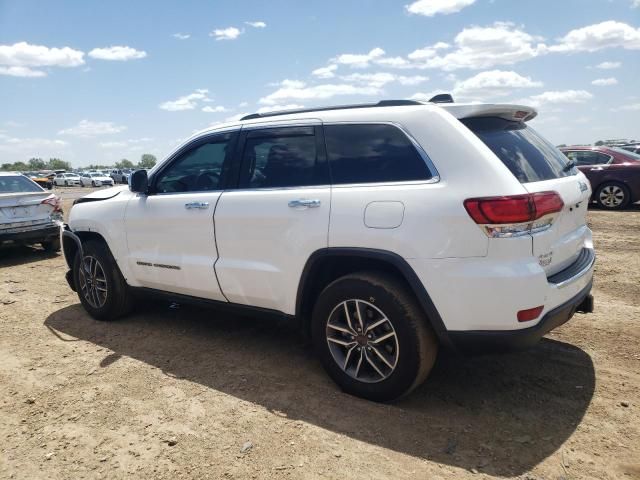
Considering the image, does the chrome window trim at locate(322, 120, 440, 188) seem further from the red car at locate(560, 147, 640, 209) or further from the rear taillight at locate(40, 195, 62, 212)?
the red car at locate(560, 147, 640, 209)

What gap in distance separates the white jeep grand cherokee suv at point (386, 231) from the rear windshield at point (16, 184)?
626cm

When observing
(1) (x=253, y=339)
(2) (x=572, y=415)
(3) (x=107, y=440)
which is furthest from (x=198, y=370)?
(2) (x=572, y=415)

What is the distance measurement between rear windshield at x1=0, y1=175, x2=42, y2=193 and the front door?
227 inches

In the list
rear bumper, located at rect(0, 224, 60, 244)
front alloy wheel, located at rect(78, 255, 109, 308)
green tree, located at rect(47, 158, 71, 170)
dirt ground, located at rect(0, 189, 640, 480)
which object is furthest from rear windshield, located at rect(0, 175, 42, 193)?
green tree, located at rect(47, 158, 71, 170)

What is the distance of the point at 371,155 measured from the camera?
3.21 metres

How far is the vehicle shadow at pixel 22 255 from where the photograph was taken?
8.52 meters

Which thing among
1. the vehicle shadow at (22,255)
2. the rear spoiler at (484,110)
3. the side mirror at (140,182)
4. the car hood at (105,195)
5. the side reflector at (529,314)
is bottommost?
the vehicle shadow at (22,255)

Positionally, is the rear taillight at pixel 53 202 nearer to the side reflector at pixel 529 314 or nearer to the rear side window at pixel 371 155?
the rear side window at pixel 371 155

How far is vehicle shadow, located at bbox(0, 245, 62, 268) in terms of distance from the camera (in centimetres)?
852

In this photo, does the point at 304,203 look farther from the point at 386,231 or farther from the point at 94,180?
the point at 94,180

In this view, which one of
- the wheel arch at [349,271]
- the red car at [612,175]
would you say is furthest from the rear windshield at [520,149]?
the red car at [612,175]

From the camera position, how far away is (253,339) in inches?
176

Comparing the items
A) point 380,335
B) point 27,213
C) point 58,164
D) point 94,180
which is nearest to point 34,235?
point 27,213

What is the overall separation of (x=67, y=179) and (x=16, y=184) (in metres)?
48.3
